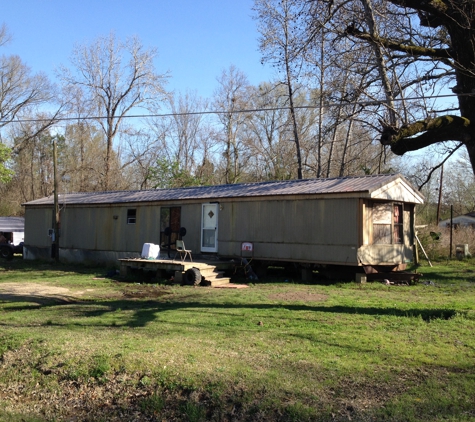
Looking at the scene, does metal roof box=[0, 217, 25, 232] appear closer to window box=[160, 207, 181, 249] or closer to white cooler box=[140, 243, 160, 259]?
window box=[160, 207, 181, 249]

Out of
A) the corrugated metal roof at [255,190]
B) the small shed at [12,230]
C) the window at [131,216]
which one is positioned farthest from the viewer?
the small shed at [12,230]

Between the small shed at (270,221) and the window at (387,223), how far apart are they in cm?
3

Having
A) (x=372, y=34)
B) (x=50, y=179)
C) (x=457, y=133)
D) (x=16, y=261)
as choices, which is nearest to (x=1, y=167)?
(x=16, y=261)

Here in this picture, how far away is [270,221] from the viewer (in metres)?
15.6

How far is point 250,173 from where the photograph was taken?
34.7 m

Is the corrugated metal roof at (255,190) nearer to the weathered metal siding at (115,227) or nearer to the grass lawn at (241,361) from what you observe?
the weathered metal siding at (115,227)

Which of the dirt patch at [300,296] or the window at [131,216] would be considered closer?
the dirt patch at [300,296]

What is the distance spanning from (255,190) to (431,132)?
9.01m

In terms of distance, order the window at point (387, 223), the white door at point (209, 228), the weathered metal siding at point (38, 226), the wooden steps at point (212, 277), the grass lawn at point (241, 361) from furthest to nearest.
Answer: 1. the weathered metal siding at point (38, 226)
2. the white door at point (209, 228)
3. the window at point (387, 223)
4. the wooden steps at point (212, 277)
5. the grass lawn at point (241, 361)

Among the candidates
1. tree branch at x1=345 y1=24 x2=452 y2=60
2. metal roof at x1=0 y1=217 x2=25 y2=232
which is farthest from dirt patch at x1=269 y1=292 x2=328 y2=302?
metal roof at x1=0 y1=217 x2=25 y2=232

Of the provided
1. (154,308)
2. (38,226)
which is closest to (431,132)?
(154,308)

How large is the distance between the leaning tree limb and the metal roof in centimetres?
2208

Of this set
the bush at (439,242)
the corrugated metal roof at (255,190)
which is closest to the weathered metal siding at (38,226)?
the corrugated metal roof at (255,190)

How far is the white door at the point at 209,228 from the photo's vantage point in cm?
1697
